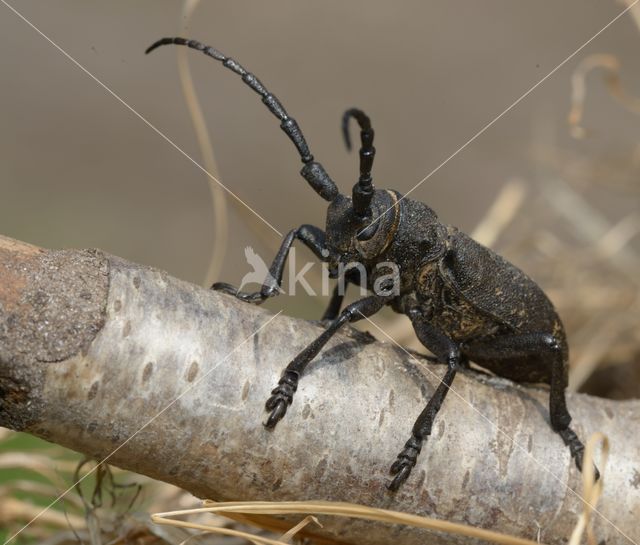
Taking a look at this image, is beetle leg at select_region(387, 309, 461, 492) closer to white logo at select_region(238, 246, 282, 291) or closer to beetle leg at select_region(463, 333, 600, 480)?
beetle leg at select_region(463, 333, 600, 480)

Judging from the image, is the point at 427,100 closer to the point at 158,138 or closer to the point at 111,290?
the point at 158,138

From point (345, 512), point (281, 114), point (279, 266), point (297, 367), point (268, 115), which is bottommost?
point (345, 512)

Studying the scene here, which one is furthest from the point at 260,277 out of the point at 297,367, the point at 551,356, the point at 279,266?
the point at 551,356

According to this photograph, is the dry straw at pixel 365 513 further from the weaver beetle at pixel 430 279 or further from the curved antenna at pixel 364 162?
the curved antenna at pixel 364 162

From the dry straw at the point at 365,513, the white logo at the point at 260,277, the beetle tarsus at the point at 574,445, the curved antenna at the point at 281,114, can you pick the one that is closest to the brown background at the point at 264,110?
the white logo at the point at 260,277

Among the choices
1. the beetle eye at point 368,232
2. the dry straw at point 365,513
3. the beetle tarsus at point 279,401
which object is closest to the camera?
the dry straw at point 365,513

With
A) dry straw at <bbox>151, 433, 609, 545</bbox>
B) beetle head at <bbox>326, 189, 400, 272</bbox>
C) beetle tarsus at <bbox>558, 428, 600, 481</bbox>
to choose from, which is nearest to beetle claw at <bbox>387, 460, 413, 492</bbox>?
dry straw at <bbox>151, 433, 609, 545</bbox>

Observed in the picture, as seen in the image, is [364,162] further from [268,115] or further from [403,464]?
[268,115]
